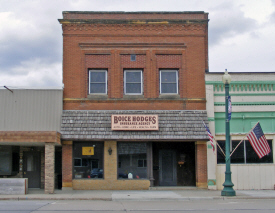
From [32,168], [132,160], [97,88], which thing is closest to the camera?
[132,160]

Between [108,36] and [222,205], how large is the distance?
10.6 metres

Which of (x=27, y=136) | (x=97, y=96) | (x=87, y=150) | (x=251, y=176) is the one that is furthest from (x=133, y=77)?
(x=251, y=176)

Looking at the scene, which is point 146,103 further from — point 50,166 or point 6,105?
point 6,105

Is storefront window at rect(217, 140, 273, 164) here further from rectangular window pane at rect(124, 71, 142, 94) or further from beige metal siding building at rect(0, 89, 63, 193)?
beige metal siding building at rect(0, 89, 63, 193)

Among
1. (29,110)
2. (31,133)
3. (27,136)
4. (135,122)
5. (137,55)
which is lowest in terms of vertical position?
(27,136)

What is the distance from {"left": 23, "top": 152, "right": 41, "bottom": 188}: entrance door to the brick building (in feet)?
7.93

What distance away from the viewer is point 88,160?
19.9m

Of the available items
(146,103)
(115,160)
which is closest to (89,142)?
(115,160)

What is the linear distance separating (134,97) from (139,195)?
5190mm

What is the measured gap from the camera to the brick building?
769 inches

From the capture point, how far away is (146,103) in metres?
20.1

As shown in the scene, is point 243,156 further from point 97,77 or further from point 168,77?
point 97,77

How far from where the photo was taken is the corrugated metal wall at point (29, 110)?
19.5m

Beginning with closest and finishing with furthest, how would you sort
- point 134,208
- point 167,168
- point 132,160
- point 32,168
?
point 134,208 → point 132,160 → point 167,168 → point 32,168
